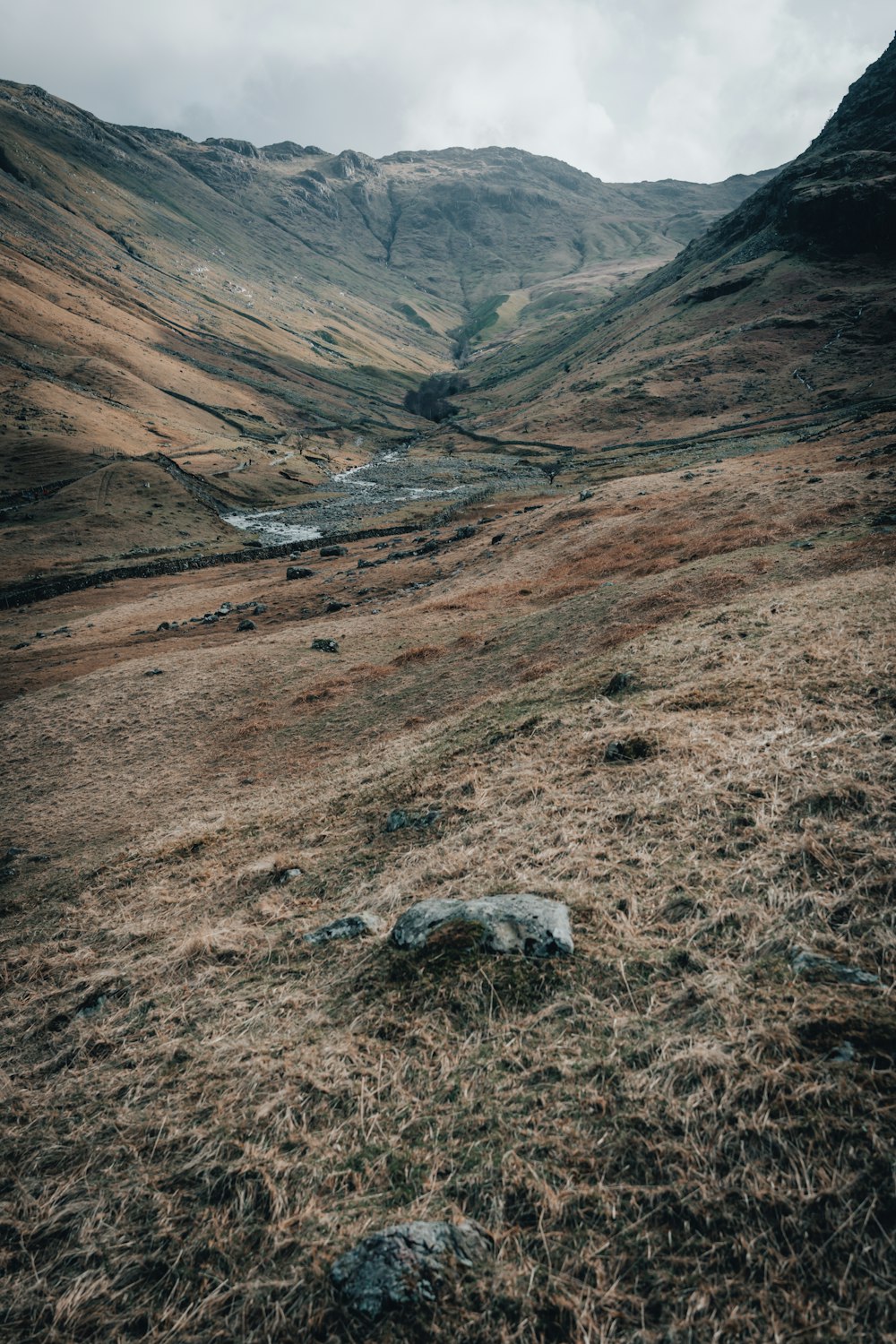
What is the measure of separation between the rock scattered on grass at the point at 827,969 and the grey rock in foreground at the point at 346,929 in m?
4.67

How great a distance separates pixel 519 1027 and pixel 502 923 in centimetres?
121

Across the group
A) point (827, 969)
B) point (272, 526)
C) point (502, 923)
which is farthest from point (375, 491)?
point (827, 969)

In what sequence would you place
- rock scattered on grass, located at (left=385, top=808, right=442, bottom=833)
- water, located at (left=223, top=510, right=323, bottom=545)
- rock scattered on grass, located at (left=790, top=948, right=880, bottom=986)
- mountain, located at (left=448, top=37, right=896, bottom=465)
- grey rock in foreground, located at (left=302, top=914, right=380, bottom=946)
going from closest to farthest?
rock scattered on grass, located at (left=790, top=948, right=880, bottom=986), grey rock in foreground, located at (left=302, top=914, right=380, bottom=946), rock scattered on grass, located at (left=385, top=808, right=442, bottom=833), water, located at (left=223, top=510, right=323, bottom=545), mountain, located at (left=448, top=37, right=896, bottom=465)

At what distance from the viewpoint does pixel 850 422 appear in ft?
173

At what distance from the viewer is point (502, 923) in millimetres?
6508

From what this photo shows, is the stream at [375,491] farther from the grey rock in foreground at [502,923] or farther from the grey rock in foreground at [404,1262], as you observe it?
the grey rock in foreground at [404,1262]

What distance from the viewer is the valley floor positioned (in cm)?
364

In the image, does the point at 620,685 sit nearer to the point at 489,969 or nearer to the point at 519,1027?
the point at 489,969

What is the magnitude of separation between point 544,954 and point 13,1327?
4.80 m

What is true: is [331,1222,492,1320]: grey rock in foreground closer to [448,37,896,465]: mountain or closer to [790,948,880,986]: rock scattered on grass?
[790,948,880,986]: rock scattered on grass

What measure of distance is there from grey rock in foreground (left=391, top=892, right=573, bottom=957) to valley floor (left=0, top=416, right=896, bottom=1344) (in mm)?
222

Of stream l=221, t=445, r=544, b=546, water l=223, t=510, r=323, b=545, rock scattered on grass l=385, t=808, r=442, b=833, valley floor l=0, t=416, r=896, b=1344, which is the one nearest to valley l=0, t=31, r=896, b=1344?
valley floor l=0, t=416, r=896, b=1344

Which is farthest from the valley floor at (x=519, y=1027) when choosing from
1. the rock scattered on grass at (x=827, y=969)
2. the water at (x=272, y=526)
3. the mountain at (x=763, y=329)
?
the mountain at (x=763, y=329)

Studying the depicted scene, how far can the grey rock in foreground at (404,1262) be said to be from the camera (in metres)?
3.61
